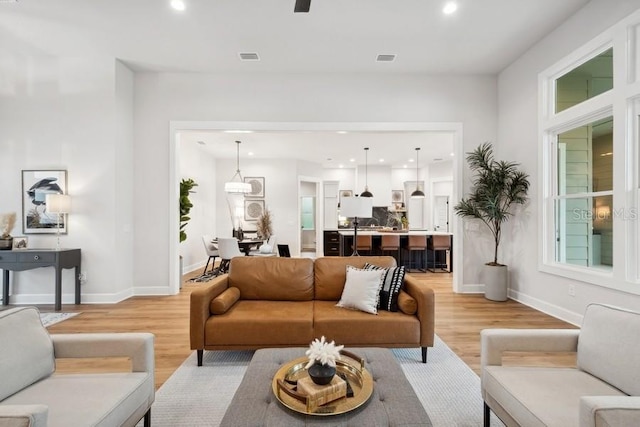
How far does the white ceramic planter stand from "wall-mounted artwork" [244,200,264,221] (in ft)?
20.9

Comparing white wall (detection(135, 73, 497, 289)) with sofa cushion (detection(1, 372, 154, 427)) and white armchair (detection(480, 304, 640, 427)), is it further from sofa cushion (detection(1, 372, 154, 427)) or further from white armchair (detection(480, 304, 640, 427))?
white armchair (detection(480, 304, 640, 427))

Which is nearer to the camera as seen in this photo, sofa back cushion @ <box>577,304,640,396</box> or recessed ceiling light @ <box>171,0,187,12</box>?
sofa back cushion @ <box>577,304,640,396</box>

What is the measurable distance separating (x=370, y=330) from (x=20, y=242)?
4.87 metres

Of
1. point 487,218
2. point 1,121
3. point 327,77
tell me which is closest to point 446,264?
point 487,218

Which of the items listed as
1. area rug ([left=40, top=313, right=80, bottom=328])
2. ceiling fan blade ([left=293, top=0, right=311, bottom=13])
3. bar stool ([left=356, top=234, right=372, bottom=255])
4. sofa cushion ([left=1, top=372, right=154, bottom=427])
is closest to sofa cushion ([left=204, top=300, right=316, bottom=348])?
sofa cushion ([left=1, top=372, right=154, bottom=427])

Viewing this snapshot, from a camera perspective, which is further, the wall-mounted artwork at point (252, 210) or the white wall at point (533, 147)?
the wall-mounted artwork at point (252, 210)

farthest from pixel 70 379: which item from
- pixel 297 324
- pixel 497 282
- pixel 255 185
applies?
pixel 255 185

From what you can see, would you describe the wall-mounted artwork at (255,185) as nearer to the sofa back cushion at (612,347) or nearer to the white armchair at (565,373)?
the white armchair at (565,373)

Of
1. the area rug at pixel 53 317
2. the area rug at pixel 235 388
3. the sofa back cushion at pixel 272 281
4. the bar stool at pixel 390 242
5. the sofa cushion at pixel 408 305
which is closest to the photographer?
the area rug at pixel 235 388

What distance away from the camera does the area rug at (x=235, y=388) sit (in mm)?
1999

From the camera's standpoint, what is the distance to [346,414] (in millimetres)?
1335

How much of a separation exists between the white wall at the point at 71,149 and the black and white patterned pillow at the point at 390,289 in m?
3.89

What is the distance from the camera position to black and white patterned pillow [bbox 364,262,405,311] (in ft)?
9.31

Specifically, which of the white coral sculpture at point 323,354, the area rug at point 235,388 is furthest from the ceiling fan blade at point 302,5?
the area rug at point 235,388
